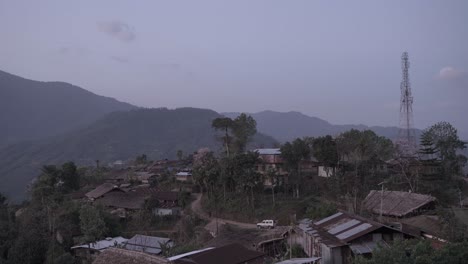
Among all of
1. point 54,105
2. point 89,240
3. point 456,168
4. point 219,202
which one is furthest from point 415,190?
point 54,105

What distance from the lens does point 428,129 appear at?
31.4m

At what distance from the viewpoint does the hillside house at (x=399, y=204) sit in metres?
20.9

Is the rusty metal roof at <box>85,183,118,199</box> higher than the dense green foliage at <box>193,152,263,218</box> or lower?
lower

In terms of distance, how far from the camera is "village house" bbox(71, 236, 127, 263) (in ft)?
77.9

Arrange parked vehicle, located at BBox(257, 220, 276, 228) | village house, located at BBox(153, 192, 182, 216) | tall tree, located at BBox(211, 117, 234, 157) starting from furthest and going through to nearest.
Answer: tall tree, located at BBox(211, 117, 234, 157) → village house, located at BBox(153, 192, 182, 216) → parked vehicle, located at BBox(257, 220, 276, 228)

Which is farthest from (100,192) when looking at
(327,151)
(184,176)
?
(327,151)

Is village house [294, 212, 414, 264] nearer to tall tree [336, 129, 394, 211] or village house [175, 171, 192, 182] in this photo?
tall tree [336, 129, 394, 211]

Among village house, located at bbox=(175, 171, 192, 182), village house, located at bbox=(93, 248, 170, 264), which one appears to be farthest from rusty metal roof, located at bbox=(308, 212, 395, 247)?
village house, located at bbox=(175, 171, 192, 182)

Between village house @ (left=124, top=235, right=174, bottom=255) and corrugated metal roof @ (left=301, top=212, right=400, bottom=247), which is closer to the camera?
corrugated metal roof @ (left=301, top=212, right=400, bottom=247)

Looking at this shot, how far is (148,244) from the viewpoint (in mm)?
23641

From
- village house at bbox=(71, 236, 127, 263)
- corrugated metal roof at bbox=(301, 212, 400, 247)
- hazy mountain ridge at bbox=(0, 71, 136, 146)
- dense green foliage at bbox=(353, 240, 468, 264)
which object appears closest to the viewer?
dense green foliage at bbox=(353, 240, 468, 264)

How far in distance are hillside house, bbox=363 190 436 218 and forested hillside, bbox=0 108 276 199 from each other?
5845cm

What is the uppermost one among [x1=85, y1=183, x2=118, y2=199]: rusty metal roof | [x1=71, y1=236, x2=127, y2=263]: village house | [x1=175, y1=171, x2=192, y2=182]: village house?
[x1=175, y1=171, x2=192, y2=182]: village house

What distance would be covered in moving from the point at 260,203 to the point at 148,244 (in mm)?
8853
